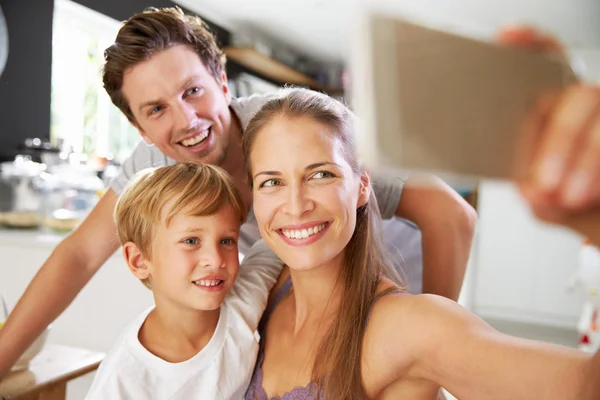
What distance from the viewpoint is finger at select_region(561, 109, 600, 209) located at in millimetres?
193

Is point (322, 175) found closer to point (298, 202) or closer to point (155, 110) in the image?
point (298, 202)

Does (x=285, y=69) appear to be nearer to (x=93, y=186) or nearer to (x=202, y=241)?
(x=93, y=186)

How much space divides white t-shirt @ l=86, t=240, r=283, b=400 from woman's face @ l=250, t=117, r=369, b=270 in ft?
0.65

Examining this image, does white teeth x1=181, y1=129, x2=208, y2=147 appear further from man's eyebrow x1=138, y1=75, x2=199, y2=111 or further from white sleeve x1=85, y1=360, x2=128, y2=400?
white sleeve x1=85, y1=360, x2=128, y2=400

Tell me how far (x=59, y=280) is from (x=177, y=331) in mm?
338

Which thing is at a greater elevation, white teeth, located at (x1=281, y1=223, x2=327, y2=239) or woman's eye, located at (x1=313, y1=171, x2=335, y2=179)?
woman's eye, located at (x1=313, y1=171, x2=335, y2=179)

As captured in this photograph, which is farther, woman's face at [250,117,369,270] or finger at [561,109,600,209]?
woman's face at [250,117,369,270]

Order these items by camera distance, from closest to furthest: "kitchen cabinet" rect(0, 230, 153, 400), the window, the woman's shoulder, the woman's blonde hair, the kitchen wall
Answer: the woman's shoulder < the woman's blonde hair < "kitchen cabinet" rect(0, 230, 153, 400) < the kitchen wall < the window

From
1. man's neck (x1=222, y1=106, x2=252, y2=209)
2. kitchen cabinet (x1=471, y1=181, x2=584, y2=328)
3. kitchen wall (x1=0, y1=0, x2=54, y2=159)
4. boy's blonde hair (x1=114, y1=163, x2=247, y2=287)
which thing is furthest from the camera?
kitchen cabinet (x1=471, y1=181, x2=584, y2=328)

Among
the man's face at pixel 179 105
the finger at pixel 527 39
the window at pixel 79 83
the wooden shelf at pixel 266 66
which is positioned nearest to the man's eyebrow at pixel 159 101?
the man's face at pixel 179 105

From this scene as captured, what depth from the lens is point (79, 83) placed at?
2.61 m

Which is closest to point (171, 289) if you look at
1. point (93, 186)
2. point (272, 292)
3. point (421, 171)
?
point (272, 292)

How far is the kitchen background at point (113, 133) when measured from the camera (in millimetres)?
239

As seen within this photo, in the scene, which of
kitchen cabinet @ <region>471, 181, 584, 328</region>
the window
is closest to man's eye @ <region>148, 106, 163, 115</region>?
the window
